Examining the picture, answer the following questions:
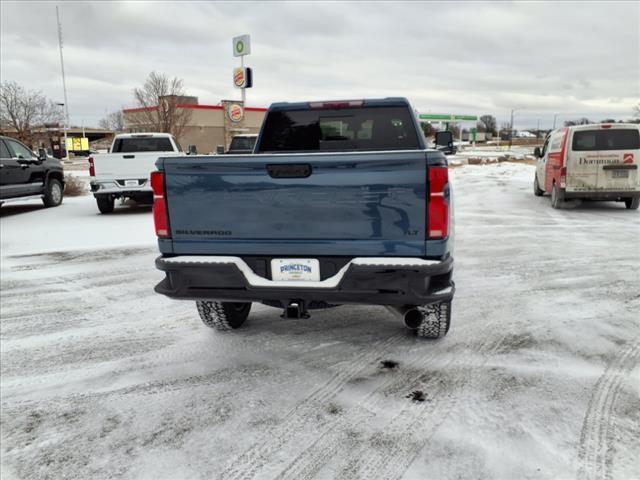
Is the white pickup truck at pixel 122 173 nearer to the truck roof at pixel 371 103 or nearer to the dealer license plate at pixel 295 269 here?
the truck roof at pixel 371 103

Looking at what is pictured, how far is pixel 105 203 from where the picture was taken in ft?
41.0

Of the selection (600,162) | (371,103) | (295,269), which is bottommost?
(295,269)

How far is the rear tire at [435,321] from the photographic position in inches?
153

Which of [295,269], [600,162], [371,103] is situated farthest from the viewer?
[600,162]

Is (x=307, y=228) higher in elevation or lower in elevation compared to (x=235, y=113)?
lower

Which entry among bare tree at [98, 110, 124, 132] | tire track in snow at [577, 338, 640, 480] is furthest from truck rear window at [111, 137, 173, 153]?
bare tree at [98, 110, 124, 132]

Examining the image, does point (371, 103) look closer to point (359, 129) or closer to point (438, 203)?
point (359, 129)

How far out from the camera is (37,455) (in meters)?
2.79

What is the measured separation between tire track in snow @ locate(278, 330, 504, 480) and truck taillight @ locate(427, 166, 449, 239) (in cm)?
111

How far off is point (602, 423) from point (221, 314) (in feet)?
9.89

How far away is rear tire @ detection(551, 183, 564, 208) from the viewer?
452 inches

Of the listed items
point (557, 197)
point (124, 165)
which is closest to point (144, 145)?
point (124, 165)

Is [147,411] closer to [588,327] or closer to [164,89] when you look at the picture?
[588,327]

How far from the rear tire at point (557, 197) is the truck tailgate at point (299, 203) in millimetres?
9847
